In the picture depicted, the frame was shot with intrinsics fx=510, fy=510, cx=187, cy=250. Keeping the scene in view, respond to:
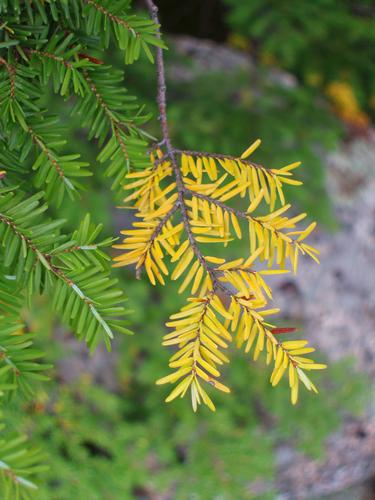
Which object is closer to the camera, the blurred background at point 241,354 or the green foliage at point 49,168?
the green foliage at point 49,168

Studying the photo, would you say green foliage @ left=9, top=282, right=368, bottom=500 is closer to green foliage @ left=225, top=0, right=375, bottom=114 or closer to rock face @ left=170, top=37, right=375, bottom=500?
rock face @ left=170, top=37, right=375, bottom=500

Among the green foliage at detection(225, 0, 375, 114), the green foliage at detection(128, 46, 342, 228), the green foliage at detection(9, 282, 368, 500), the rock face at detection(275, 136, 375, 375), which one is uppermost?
the green foliage at detection(225, 0, 375, 114)

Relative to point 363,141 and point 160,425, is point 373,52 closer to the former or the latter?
point 363,141

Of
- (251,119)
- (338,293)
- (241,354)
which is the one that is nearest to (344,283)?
(338,293)

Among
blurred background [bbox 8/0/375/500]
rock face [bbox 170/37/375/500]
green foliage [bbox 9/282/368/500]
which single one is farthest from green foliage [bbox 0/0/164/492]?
rock face [bbox 170/37/375/500]

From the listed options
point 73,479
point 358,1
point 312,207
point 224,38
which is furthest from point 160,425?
point 224,38

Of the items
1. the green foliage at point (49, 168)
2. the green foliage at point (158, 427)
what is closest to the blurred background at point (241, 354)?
the green foliage at point (158, 427)

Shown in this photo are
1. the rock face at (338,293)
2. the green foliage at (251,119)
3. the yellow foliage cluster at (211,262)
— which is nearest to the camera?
the yellow foliage cluster at (211,262)

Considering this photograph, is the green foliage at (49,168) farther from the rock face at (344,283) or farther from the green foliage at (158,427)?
the rock face at (344,283)
